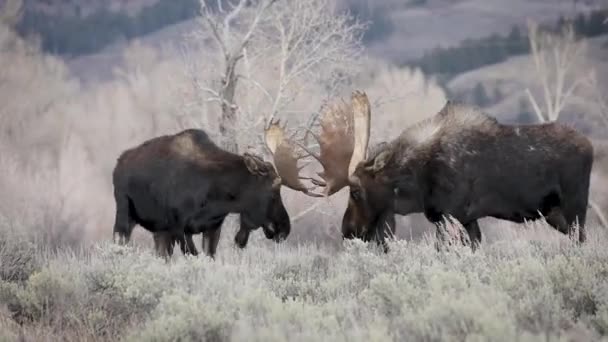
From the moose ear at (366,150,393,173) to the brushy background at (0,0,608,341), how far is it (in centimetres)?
81

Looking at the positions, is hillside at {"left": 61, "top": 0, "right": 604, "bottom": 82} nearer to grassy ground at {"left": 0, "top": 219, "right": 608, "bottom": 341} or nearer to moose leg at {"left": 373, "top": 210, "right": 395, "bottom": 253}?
moose leg at {"left": 373, "top": 210, "right": 395, "bottom": 253}

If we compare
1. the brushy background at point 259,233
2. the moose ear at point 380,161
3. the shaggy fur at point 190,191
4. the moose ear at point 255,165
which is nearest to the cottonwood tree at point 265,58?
the brushy background at point 259,233

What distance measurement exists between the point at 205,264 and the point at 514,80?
897 inches

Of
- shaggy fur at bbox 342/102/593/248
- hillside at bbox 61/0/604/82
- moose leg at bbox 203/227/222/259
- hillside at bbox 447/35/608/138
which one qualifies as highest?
shaggy fur at bbox 342/102/593/248

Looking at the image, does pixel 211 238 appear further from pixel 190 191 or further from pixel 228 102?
pixel 228 102

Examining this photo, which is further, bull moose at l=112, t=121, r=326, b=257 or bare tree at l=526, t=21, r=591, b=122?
bare tree at l=526, t=21, r=591, b=122

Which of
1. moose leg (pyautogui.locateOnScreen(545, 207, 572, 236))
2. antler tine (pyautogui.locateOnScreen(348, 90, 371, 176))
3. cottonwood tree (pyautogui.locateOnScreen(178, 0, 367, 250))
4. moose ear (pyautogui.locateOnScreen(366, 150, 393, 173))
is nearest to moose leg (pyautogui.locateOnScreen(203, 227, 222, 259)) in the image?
antler tine (pyautogui.locateOnScreen(348, 90, 371, 176))

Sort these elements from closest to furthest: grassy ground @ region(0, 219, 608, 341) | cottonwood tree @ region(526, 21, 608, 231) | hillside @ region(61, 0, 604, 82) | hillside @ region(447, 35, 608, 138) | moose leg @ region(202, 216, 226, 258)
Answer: grassy ground @ region(0, 219, 608, 341), moose leg @ region(202, 216, 226, 258), cottonwood tree @ region(526, 21, 608, 231), hillside @ region(447, 35, 608, 138), hillside @ region(61, 0, 604, 82)

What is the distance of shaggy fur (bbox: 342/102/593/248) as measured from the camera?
8.72 m

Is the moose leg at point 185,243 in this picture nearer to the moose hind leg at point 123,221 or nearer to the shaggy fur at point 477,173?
the moose hind leg at point 123,221

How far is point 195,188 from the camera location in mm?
9156

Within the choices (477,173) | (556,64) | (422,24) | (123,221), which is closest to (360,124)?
(477,173)

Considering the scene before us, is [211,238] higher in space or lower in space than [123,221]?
lower

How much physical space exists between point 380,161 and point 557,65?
1860cm
